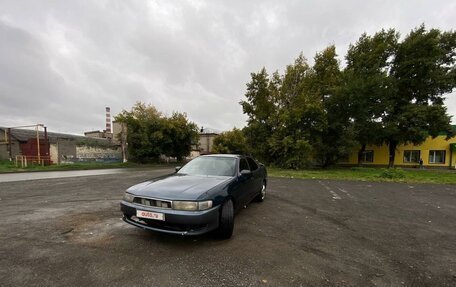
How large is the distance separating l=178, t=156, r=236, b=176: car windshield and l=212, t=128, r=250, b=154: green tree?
2046cm

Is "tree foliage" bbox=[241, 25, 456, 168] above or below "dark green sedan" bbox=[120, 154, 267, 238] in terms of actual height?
above

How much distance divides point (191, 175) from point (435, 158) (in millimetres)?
34664

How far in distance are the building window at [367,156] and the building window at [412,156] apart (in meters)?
3.71

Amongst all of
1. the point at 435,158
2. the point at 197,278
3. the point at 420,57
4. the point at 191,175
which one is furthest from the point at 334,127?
the point at 197,278

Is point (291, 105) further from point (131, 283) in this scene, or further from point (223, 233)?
point (131, 283)

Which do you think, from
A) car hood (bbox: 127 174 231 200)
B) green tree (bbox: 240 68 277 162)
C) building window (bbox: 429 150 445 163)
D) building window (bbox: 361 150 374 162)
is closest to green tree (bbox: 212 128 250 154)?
green tree (bbox: 240 68 277 162)

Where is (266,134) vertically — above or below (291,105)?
below

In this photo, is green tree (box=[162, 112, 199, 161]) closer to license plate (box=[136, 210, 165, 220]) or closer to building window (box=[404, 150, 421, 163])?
license plate (box=[136, 210, 165, 220])

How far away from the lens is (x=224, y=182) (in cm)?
383

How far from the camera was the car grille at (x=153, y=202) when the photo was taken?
10.4 feet

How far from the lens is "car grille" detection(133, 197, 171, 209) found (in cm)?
316

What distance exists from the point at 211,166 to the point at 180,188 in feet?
4.60

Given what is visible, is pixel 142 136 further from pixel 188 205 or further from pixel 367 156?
pixel 367 156

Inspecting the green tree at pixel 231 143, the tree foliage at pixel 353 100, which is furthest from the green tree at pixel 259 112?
the green tree at pixel 231 143
